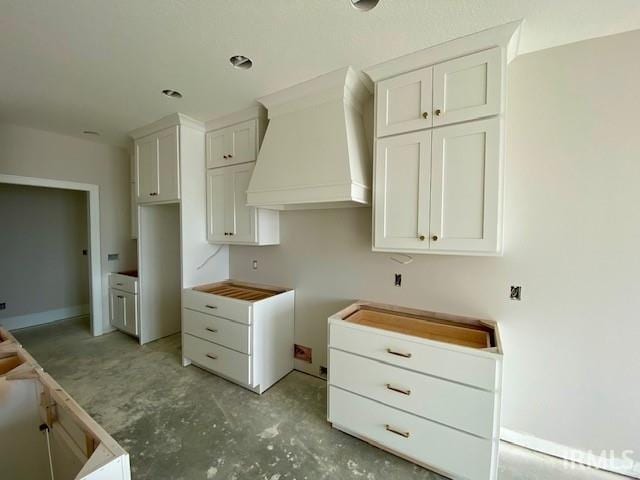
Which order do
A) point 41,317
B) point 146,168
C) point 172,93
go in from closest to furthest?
point 172,93
point 146,168
point 41,317

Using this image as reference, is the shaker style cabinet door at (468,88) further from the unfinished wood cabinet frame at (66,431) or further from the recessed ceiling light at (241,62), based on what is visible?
the unfinished wood cabinet frame at (66,431)

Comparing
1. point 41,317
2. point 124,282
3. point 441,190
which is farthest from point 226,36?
point 41,317

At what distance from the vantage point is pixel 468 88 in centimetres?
160

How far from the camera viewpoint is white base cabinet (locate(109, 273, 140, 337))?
3.25m

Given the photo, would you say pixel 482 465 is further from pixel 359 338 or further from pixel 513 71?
pixel 513 71

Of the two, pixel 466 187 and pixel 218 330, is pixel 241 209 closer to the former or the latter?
pixel 218 330

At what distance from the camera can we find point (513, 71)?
5.70 feet

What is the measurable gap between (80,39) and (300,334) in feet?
8.95

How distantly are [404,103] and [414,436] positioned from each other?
2108 millimetres

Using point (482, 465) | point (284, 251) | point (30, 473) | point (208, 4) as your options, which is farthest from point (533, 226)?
point (30, 473)

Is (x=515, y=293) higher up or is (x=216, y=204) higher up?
(x=216, y=204)

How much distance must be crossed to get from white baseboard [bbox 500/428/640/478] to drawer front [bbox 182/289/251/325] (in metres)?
2.10

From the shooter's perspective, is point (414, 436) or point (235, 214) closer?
point (414, 436)

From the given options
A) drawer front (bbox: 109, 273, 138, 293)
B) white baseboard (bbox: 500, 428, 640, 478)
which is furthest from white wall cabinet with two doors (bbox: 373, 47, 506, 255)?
drawer front (bbox: 109, 273, 138, 293)
